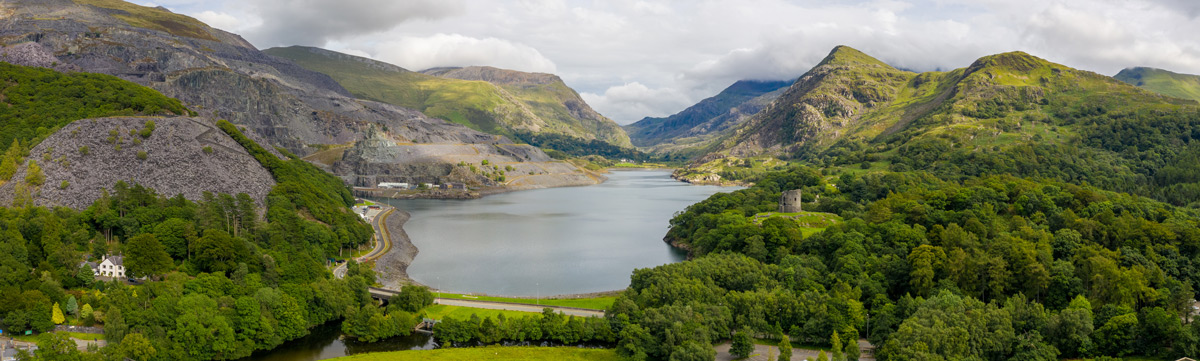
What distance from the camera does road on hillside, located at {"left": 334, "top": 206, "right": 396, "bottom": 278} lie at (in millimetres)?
64312

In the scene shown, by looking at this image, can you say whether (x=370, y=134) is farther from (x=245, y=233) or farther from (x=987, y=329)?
(x=987, y=329)

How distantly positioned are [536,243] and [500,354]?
1741 inches

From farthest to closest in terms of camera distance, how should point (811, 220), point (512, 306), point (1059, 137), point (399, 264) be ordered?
1. point (1059, 137)
2. point (811, 220)
3. point (399, 264)
4. point (512, 306)

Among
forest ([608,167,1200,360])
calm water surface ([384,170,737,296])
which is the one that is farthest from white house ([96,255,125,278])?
forest ([608,167,1200,360])

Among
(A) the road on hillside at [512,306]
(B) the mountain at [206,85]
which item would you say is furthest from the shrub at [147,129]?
(B) the mountain at [206,85]

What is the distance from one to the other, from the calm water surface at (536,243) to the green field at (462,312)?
26.4 feet

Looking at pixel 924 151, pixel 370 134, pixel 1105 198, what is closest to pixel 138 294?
pixel 1105 198

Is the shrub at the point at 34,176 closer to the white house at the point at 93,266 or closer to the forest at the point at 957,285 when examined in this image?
the white house at the point at 93,266

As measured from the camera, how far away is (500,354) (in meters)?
42.5

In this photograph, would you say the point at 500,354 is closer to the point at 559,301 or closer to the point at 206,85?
the point at 559,301

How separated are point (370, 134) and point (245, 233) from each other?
418 feet

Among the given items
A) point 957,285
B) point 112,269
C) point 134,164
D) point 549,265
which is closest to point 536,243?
point 549,265

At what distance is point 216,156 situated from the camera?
7450cm

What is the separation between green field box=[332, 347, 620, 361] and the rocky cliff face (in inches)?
1403
